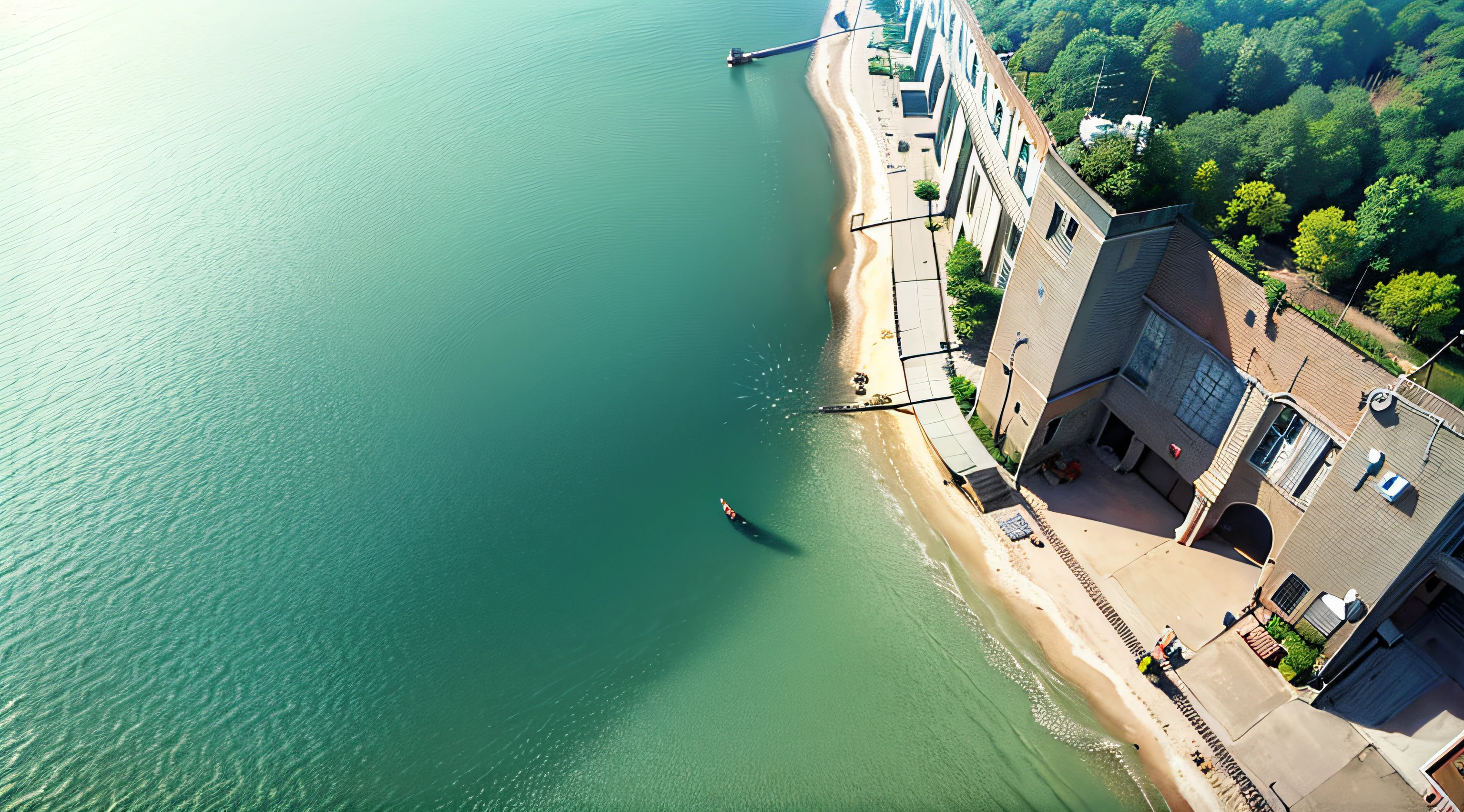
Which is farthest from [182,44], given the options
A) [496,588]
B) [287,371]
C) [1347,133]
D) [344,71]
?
[1347,133]

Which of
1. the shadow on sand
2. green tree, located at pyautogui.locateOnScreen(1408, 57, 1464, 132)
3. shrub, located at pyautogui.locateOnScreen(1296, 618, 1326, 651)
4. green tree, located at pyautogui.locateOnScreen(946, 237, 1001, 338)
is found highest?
green tree, located at pyautogui.locateOnScreen(1408, 57, 1464, 132)

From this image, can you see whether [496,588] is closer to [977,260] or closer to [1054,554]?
[1054,554]

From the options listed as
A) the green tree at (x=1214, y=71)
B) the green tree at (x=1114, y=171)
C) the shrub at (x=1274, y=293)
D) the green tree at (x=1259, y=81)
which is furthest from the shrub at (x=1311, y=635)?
the green tree at (x=1259, y=81)

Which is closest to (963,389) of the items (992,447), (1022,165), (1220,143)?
(992,447)

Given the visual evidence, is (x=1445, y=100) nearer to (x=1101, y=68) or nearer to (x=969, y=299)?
(x=1101, y=68)

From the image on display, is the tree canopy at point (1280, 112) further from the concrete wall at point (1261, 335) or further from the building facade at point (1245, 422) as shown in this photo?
the building facade at point (1245, 422)

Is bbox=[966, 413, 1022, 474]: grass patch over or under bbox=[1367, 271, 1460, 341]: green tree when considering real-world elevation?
under

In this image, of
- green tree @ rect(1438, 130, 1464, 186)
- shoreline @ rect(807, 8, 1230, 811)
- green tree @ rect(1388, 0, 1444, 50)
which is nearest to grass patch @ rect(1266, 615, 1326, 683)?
shoreline @ rect(807, 8, 1230, 811)

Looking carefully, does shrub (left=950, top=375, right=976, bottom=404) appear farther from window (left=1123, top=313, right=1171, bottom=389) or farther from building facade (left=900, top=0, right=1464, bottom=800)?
window (left=1123, top=313, right=1171, bottom=389)
